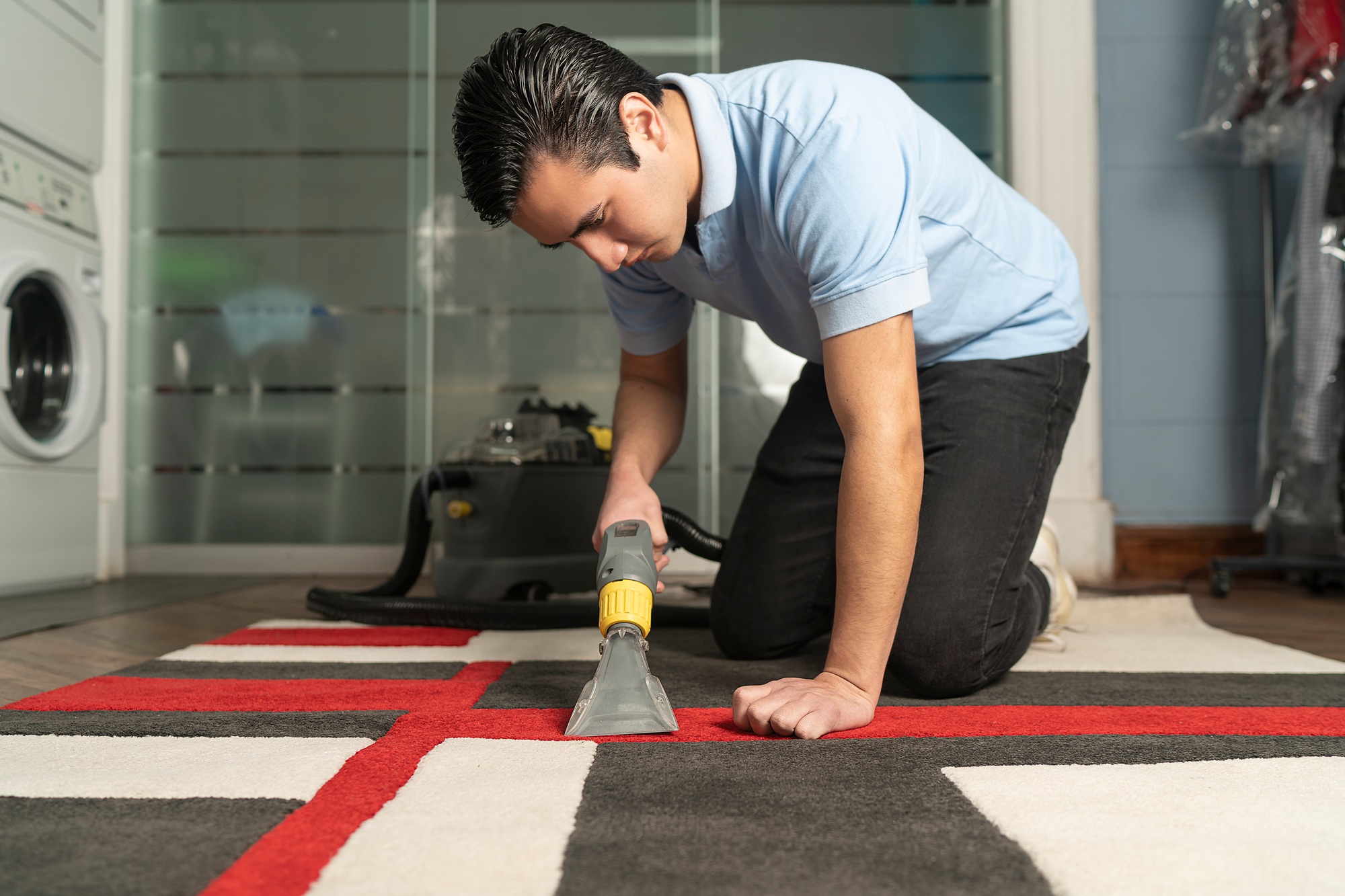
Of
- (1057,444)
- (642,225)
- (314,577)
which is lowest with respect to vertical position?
(314,577)

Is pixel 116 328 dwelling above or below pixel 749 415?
above

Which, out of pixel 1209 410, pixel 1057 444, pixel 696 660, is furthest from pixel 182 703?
pixel 1209 410

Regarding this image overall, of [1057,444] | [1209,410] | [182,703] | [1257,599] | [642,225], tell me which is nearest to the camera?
[642,225]

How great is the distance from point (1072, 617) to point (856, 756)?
42.2 inches

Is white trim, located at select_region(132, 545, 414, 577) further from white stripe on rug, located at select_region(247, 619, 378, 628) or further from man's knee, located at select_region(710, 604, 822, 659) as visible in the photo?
man's knee, located at select_region(710, 604, 822, 659)

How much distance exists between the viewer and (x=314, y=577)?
8.63 feet

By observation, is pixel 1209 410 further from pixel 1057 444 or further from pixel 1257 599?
pixel 1057 444

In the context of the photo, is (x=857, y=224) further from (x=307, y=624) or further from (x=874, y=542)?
(x=307, y=624)

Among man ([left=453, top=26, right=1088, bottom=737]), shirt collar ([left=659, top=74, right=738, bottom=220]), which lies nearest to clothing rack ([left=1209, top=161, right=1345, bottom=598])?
man ([left=453, top=26, right=1088, bottom=737])

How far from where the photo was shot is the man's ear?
0.83 metres

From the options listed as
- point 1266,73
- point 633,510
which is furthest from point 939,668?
point 1266,73

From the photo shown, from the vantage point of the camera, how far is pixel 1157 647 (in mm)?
1386

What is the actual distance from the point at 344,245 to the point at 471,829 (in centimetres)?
242

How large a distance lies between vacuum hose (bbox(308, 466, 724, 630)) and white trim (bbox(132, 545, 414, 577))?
995 mm
